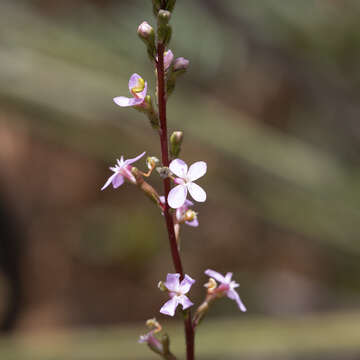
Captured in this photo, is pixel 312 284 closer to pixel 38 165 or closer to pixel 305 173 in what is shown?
pixel 305 173

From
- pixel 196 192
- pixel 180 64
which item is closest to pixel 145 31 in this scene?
pixel 180 64

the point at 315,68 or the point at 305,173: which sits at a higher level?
the point at 315,68

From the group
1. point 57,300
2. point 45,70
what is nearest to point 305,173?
point 45,70

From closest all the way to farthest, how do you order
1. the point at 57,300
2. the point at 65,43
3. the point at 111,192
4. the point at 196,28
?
the point at 196,28, the point at 65,43, the point at 57,300, the point at 111,192

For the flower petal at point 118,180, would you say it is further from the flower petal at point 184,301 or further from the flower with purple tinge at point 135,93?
the flower petal at point 184,301

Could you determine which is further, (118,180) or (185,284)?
(118,180)

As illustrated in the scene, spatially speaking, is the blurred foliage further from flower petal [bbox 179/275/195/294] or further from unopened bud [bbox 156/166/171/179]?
unopened bud [bbox 156/166/171/179]

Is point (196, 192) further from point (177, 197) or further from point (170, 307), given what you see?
point (170, 307)

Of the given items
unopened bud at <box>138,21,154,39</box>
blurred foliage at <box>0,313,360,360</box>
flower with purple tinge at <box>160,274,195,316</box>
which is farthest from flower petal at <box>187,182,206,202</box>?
blurred foliage at <box>0,313,360,360</box>
